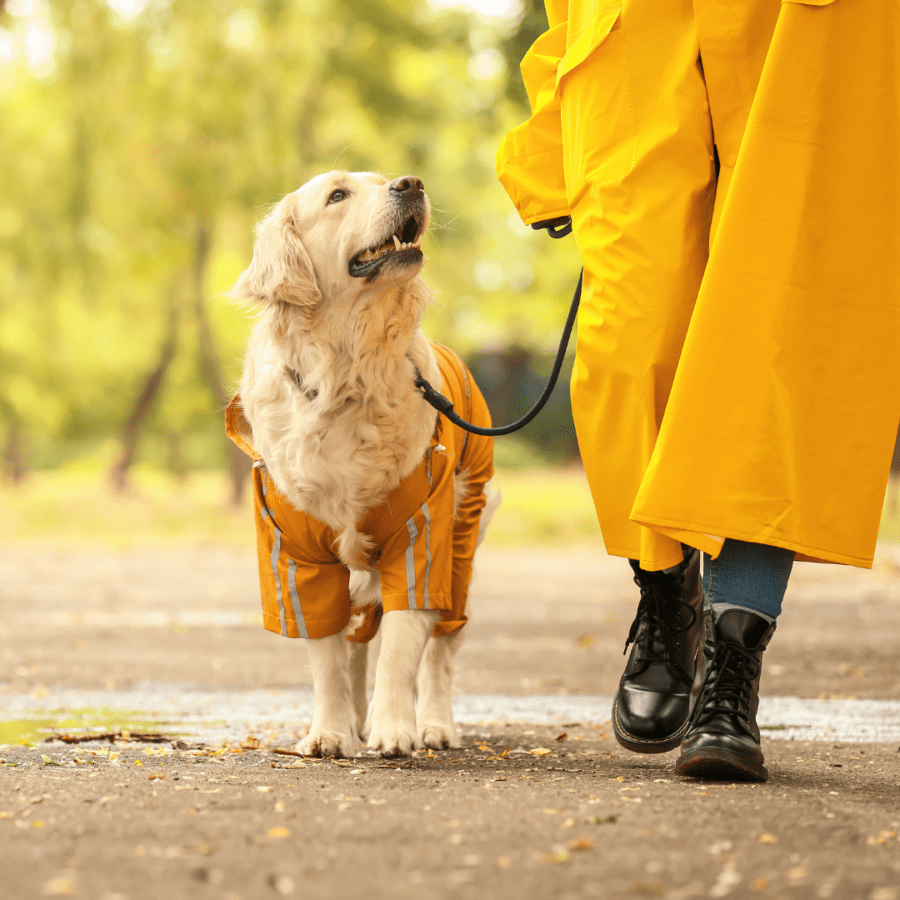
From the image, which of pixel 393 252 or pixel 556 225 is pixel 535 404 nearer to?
pixel 556 225

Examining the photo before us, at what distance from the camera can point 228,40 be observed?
17.8m

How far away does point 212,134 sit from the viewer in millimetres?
17781

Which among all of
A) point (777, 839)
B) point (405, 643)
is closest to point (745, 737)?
point (777, 839)

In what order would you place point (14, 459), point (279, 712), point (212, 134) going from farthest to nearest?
point (14, 459)
point (212, 134)
point (279, 712)

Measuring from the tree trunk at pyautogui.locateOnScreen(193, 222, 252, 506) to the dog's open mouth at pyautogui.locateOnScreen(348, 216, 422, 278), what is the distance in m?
15.9

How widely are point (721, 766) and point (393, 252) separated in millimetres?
1805

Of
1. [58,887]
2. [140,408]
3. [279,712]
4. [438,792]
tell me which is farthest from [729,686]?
[140,408]

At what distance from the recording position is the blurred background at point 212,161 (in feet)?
55.6

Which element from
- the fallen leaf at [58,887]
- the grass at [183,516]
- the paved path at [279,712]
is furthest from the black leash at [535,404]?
the grass at [183,516]

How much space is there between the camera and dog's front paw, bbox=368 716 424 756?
10.7ft

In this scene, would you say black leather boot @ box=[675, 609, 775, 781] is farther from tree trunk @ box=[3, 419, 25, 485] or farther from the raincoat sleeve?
tree trunk @ box=[3, 419, 25, 485]

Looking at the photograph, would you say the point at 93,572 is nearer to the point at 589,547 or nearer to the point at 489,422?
the point at 589,547

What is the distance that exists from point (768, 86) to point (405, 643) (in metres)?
1.73

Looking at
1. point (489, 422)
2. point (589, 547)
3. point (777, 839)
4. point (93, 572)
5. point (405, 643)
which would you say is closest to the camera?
point (777, 839)
